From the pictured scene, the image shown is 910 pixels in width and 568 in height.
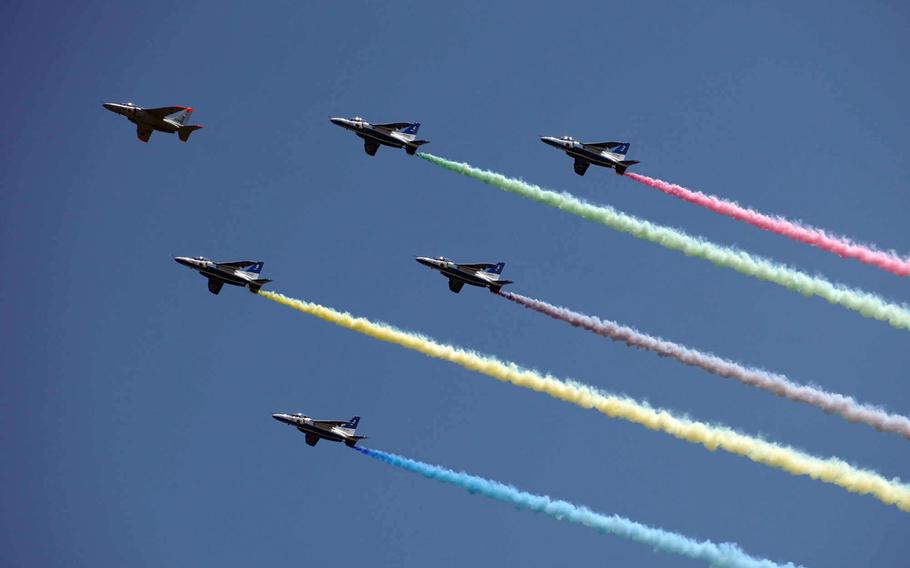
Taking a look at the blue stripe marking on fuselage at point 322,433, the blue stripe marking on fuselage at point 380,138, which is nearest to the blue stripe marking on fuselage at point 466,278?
the blue stripe marking on fuselage at point 380,138

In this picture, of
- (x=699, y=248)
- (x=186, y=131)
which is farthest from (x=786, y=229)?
(x=186, y=131)

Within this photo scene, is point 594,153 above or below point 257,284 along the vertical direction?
above

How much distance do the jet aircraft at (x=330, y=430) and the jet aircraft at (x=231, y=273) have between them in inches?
311

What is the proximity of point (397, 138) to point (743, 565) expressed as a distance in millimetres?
32699

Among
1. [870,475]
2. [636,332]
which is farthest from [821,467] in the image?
[636,332]

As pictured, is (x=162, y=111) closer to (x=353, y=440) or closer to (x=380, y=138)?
(x=380, y=138)

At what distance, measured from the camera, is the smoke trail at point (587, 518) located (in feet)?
264

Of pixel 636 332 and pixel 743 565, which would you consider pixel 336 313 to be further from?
pixel 743 565

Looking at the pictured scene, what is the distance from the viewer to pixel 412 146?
9850 centimetres

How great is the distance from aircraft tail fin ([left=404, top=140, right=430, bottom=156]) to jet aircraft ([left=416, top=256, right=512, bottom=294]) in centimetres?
656

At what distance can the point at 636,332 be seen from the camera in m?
89.8

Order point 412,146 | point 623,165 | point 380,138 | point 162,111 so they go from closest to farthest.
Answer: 1. point 623,165
2. point 412,146
3. point 380,138
4. point 162,111

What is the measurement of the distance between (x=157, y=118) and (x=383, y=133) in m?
13.2

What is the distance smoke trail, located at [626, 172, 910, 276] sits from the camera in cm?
8919
